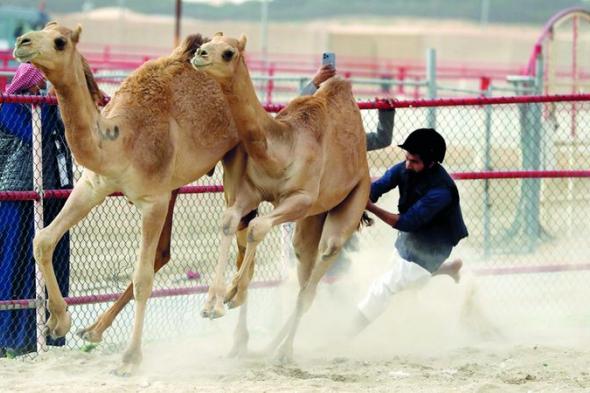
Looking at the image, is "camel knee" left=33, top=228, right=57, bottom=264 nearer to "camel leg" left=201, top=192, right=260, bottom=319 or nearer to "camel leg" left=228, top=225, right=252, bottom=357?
"camel leg" left=201, top=192, right=260, bottom=319

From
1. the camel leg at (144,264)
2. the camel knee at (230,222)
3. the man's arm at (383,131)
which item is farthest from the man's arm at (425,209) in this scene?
the camel leg at (144,264)

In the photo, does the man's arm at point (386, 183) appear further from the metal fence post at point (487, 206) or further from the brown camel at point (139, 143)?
the metal fence post at point (487, 206)

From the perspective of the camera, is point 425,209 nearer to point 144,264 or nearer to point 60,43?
point 144,264

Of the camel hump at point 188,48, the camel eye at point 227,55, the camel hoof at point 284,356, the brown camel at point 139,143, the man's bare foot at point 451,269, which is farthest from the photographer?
the man's bare foot at point 451,269

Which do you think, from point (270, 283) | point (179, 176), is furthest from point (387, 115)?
point (179, 176)

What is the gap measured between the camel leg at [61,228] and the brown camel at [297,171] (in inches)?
28.7

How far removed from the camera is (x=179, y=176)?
22.8 ft

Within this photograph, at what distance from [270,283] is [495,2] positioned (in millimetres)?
78641

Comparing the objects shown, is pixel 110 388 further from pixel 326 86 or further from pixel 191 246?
pixel 191 246

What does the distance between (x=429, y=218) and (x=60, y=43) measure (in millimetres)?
2883

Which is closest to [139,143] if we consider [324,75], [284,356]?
[284,356]

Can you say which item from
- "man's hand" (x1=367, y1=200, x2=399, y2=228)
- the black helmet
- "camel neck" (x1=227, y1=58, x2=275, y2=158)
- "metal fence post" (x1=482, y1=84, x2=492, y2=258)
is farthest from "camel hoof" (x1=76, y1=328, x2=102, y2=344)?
"metal fence post" (x1=482, y1=84, x2=492, y2=258)

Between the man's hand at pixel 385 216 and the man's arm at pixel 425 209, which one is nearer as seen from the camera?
the man's arm at pixel 425 209

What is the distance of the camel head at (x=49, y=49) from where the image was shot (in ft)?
19.1
